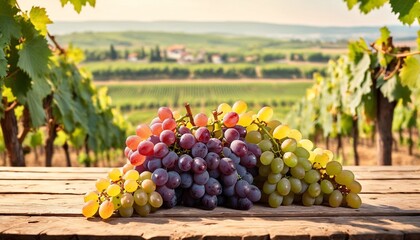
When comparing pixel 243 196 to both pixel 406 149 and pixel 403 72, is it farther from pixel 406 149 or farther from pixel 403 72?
pixel 406 149

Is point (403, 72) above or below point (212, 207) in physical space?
above

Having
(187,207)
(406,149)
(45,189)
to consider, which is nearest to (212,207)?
(187,207)

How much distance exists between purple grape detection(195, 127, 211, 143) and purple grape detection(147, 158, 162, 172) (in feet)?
0.52

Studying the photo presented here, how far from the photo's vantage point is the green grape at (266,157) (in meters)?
1.84

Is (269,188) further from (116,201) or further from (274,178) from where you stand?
(116,201)

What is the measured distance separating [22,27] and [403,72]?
7.67 feet

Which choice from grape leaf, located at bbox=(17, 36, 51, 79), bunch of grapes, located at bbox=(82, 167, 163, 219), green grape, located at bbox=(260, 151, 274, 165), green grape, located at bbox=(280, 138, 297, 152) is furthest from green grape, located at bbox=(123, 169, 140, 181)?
grape leaf, located at bbox=(17, 36, 51, 79)

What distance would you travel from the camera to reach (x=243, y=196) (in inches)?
69.4

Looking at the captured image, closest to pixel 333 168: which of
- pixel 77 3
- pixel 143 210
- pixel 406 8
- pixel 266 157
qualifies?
pixel 266 157

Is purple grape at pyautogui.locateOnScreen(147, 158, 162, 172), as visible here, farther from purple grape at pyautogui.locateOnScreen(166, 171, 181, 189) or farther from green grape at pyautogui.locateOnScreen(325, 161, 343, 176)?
green grape at pyautogui.locateOnScreen(325, 161, 343, 176)

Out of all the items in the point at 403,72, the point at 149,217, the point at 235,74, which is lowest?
the point at 149,217

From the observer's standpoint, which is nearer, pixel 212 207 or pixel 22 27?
pixel 212 207

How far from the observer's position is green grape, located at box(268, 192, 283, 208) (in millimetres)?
1793

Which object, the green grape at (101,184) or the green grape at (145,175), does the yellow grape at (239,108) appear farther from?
the green grape at (101,184)
